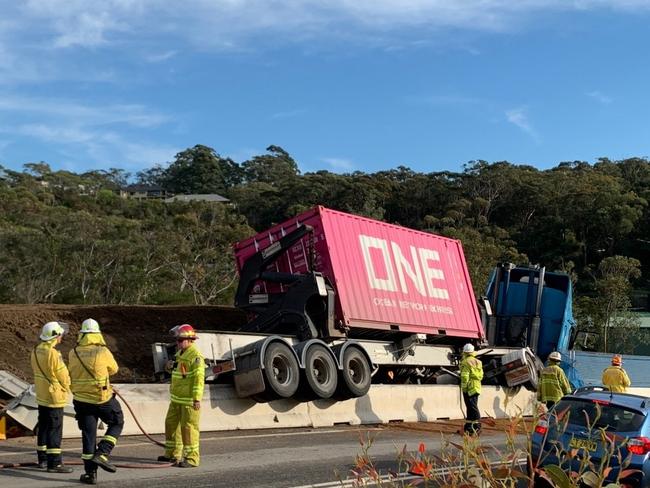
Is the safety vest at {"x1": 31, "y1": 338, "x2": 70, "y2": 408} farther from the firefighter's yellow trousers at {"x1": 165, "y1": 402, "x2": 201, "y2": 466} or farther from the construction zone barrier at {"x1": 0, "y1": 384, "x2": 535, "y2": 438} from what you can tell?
the firefighter's yellow trousers at {"x1": 165, "y1": 402, "x2": 201, "y2": 466}

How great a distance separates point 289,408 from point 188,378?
4.85 meters

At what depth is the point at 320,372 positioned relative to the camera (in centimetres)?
1330

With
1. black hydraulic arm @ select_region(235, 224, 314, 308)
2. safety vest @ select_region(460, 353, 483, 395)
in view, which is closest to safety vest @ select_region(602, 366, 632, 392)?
safety vest @ select_region(460, 353, 483, 395)

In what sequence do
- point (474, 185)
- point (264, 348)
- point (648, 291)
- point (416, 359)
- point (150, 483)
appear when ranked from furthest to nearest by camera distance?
1. point (474, 185)
2. point (648, 291)
3. point (416, 359)
4. point (264, 348)
5. point (150, 483)

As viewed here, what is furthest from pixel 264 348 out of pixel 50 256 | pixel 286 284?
pixel 50 256

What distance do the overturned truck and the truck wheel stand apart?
0.02m

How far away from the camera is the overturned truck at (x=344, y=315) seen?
12.4m

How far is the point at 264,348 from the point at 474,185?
61101 millimetres

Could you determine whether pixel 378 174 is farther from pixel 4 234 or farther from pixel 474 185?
pixel 4 234

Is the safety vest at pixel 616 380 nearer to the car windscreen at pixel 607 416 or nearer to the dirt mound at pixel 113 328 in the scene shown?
the car windscreen at pixel 607 416

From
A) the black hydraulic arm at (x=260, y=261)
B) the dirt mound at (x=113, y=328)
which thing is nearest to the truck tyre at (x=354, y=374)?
the black hydraulic arm at (x=260, y=261)

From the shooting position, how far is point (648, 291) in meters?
59.2

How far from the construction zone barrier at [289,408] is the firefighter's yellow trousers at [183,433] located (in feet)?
1.69

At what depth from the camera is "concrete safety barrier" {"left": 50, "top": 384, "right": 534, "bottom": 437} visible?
10820mm
